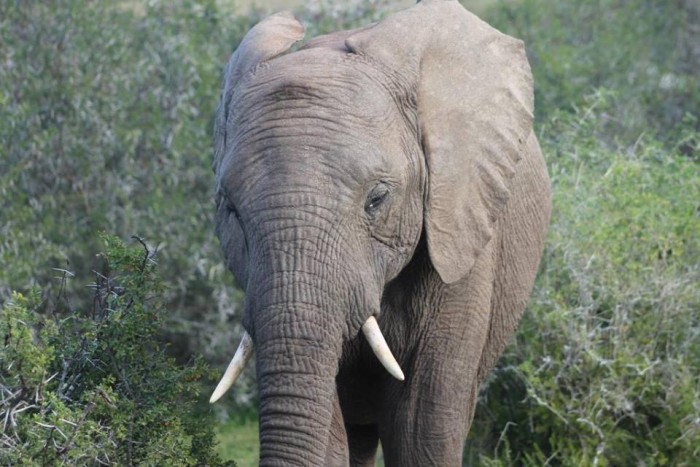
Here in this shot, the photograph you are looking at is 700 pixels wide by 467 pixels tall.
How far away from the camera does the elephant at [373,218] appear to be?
4.25 metres

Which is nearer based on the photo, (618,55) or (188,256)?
(188,256)

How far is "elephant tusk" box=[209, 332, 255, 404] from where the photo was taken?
4422 mm

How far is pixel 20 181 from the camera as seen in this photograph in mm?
8039

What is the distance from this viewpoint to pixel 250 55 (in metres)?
4.89

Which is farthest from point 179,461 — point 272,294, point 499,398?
point 499,398

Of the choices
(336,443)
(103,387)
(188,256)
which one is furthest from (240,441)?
(103,387)

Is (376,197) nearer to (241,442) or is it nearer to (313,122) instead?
(313,122)

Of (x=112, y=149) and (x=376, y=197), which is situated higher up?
(x=376, y=197)

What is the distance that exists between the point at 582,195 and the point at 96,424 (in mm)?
Result: 3191

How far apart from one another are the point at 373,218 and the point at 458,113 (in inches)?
20.8

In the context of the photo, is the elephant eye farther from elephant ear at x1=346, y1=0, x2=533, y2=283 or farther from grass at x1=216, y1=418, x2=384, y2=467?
grass at x1=216, y1=418, x2=384, y2=467

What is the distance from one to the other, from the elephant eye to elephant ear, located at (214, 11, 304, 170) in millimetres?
580

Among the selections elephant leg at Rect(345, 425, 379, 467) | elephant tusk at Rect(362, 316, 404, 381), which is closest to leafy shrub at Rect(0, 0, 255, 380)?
elephant leg at Rect(345, 425, 379, 467)

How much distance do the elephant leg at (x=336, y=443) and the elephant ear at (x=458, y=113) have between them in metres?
0.60
